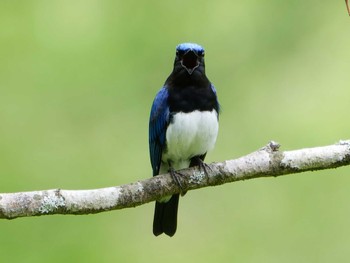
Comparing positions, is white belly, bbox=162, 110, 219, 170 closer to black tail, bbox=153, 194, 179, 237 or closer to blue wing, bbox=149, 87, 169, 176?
blue wing, bbox=149, 87, 169, 176

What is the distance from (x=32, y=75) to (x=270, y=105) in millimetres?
2390

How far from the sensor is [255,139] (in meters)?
8.62

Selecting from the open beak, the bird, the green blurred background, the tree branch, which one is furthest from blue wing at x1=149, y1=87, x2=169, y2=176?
the green blurred background

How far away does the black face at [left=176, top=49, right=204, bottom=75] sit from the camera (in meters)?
6.17

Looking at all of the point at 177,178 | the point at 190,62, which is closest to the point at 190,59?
the point at 190,62

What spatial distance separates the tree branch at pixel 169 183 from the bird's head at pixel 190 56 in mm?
745

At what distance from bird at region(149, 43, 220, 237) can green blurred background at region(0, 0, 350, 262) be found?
71.9 inches

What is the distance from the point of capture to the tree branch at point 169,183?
4.99 meters

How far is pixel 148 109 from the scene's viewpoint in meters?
8.85

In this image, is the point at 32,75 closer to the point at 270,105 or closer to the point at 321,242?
the point at 270,105

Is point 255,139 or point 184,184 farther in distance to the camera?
point 255,139

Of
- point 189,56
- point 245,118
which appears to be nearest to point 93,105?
point 245,118

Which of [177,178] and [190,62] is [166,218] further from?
[190,62]

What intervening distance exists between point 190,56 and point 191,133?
0.52 meters
